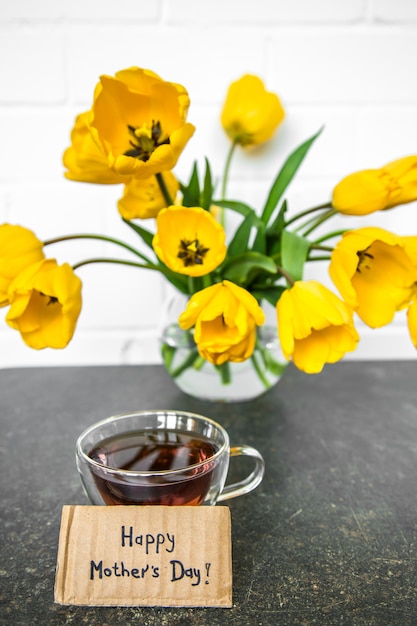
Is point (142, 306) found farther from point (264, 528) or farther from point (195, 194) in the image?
point (264, 528)

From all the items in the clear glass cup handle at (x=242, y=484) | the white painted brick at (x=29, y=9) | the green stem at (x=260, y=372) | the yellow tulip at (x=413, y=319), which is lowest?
the green stem at (x=260, y=372)

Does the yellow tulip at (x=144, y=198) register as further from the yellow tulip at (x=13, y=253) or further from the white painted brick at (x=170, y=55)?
the white painted brick at (x=170, y=55)

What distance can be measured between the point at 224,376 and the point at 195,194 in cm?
22

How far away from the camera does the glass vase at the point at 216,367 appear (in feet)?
2.43

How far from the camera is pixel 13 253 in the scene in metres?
0.58

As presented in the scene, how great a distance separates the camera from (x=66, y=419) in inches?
30.1

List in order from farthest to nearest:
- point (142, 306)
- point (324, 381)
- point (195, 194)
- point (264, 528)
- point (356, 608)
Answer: point (142, 306) < point (324, 381) < point (195, 194) < point (264, 528) < point (356, 608)

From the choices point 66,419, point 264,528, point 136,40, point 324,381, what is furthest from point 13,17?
point 264,528

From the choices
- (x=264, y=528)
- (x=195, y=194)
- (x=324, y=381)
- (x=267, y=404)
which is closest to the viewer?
(x=264, y=528)

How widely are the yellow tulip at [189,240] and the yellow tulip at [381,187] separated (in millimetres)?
163

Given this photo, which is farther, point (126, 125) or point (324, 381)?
point (324, 381)

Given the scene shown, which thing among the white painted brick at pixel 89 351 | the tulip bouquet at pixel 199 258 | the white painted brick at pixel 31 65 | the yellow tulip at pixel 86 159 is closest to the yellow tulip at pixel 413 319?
the tulip bouquet at pixel 199 258

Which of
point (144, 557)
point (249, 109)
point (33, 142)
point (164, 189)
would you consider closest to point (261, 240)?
point (164, 189)

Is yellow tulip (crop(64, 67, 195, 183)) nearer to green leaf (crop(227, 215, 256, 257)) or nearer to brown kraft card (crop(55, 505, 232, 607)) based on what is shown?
green leaf (crop(227, 215, 256, 257))
